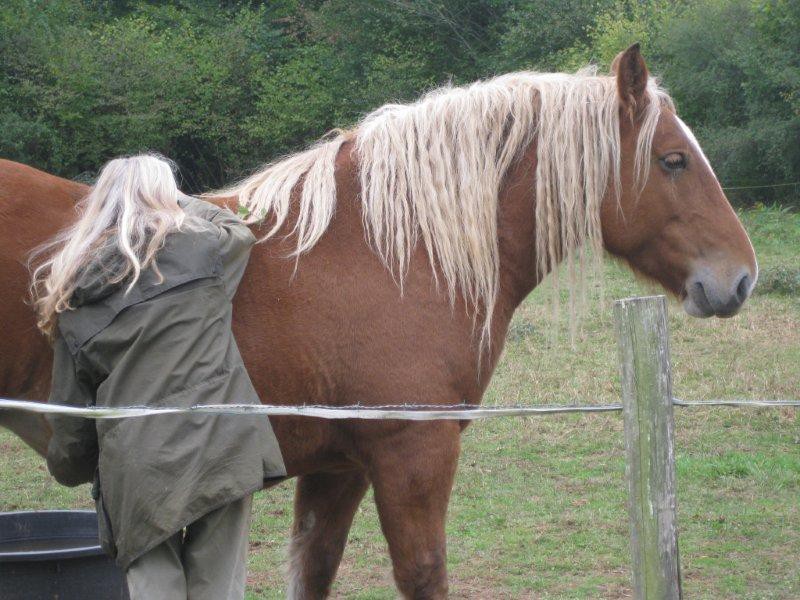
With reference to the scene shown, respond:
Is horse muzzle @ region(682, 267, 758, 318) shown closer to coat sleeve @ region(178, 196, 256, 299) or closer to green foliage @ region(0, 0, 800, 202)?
coat sleeve @ region(178, 196, 256, 299)

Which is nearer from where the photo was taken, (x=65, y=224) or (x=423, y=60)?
(x=65, y=224)

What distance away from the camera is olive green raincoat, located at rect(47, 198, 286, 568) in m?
2.19

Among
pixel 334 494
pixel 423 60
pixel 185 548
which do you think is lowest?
pixel 423 60

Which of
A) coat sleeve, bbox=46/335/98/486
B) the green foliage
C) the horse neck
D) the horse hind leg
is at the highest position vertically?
the horse neck

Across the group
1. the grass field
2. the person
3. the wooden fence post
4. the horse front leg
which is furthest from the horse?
the wooden fence post

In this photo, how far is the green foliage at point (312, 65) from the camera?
19.4m

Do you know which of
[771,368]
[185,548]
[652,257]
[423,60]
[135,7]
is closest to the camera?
[185,548]

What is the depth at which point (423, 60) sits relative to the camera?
28438mm

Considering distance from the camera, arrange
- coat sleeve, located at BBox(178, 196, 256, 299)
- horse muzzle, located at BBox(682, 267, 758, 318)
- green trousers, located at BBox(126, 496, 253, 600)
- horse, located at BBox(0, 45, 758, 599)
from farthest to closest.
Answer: horse muzzle, located at BBox(682, 267, 758, 318) → horse, located at BBox(0, 45, 758, 599) → coat sleeve, located at BBox(178, 196, 256, 299) → green trousers, located at BBox(126, 496, 253, 600)

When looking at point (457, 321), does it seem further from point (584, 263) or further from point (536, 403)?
point (536, 403)

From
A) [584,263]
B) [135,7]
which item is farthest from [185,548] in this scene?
[135,7]

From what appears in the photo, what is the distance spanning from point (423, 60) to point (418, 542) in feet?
88.7

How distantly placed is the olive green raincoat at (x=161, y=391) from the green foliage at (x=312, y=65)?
18.0m

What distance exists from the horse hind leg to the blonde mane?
847 millimetres
